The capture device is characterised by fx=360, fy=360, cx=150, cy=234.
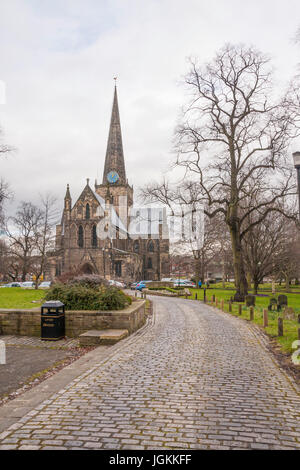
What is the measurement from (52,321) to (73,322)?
927mm

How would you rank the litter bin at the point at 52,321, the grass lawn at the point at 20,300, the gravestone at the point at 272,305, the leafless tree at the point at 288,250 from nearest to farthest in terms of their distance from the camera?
the litter bin at the point at 52,321 → the grass lawn at the point at 20,300 → the gravestone at the point at 272,305 → the leafless tree at the point at 288,250

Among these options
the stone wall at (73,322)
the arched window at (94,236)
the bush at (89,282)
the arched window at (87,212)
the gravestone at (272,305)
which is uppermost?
the arched window at (87,212)

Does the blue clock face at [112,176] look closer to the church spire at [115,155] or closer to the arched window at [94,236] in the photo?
the church spire at [115,155]

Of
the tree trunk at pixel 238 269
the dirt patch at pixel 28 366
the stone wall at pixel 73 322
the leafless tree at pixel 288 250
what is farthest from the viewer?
the leafless tree at pixel 288 250

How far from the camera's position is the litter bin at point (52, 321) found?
11.3 meters

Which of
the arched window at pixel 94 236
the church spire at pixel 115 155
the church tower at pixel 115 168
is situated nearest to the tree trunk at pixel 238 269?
the arched window at pixel 94 236

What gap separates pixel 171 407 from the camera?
17.9 ft

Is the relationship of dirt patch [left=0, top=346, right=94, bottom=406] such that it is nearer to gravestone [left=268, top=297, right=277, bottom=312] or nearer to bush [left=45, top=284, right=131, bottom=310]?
bush [left=45, top=284, right=131, bottom=310]

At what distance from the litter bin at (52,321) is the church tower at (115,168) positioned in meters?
59.3

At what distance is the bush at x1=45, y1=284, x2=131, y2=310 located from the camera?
498 inches

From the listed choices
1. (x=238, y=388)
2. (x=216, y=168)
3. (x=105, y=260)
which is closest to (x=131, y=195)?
(x=105, y=260)

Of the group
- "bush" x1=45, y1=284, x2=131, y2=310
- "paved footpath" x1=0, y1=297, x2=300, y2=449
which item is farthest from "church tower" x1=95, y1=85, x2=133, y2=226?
"paved footpath" x1=0, y1=297, x2=300, y2=449

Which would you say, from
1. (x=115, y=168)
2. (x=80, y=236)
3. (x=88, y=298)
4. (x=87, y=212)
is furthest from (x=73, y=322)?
(x=115, y=168)
